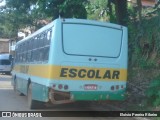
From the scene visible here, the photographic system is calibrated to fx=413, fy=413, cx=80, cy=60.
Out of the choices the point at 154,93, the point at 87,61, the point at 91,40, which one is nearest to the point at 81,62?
the point at 87,61

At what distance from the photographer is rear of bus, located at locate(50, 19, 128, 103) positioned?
11594mm

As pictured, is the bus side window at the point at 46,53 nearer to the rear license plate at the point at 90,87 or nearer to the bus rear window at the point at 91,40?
the bus rear window at the point at 91,40

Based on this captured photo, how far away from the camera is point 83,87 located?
38.7 ft

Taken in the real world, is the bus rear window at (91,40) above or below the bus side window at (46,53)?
above

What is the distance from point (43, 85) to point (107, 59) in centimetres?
203

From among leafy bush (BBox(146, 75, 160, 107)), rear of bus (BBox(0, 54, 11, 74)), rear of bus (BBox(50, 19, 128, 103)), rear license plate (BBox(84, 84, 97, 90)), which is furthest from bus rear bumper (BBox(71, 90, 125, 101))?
rear of bus (BBox(0, 54, 11, 74))

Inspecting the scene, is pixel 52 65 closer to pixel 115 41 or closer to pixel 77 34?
pixel 77 34

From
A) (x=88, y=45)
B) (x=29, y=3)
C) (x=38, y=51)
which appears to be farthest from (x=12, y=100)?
(x=29, y=3)

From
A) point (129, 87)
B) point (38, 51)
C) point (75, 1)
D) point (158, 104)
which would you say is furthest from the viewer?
point (75, 1)

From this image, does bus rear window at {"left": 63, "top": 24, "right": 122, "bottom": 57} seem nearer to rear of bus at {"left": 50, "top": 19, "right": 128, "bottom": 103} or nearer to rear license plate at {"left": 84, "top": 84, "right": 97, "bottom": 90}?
rear of bus at {"left": 50, "top": 19, "right": 128, "bottom": 103}

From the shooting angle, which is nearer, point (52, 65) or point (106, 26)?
point (52, 65)

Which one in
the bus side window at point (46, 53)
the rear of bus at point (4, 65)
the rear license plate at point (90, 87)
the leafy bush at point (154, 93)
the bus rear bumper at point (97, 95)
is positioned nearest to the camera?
the bus rear bumper at point (97, 95)

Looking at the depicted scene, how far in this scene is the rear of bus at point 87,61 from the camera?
11.6 metres

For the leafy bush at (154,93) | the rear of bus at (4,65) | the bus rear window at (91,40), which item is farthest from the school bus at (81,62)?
the rear of bus at (4,65)
